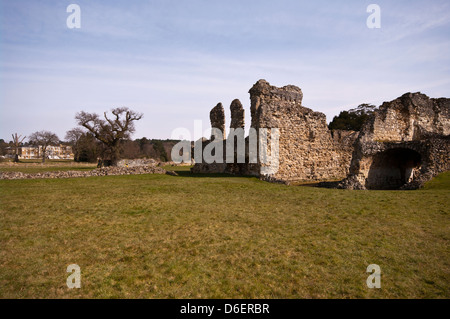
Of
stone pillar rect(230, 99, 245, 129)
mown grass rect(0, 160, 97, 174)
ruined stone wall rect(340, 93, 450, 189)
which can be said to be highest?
stone pillar rect(230, 99, 245, 129)

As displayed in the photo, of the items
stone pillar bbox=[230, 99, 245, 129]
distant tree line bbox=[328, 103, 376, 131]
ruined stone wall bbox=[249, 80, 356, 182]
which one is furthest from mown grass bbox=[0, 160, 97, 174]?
distant tree line bbox=[328, 103, 376, 131]

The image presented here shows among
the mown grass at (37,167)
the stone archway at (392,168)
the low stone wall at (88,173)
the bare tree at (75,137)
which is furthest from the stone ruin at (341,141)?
the bare tree at (75,137)

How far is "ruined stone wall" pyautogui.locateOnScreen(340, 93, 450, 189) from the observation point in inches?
531

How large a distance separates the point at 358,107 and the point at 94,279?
57.4m

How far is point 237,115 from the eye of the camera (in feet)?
69.7

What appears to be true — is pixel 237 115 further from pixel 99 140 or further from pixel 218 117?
pixel 99 140

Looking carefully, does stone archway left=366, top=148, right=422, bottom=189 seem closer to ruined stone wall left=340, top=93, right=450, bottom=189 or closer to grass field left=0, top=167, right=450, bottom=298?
ruined stone wall left=340, top=93, right=450, bottom=189

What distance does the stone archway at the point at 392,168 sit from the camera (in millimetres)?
16328

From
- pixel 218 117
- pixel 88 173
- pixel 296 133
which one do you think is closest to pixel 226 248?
pixel 296 133

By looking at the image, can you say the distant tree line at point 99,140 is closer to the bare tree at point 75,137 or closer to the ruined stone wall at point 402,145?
the bare tree at point 75,137

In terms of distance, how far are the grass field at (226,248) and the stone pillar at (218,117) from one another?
14.7 metres

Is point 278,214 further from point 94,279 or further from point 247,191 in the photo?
point 94,279
